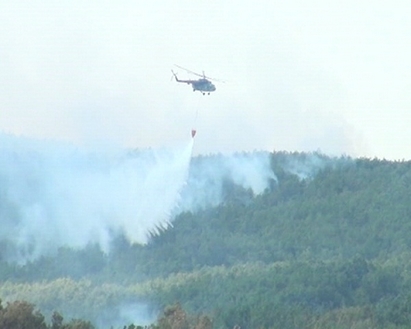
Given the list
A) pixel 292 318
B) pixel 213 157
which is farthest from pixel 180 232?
pixel 292 318

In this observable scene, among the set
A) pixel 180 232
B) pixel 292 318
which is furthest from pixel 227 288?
pixel 180 232

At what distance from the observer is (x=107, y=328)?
421 ft

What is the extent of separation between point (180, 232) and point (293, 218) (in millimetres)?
11888

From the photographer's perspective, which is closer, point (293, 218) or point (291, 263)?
point (291, 263)

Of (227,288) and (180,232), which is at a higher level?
(180,232)

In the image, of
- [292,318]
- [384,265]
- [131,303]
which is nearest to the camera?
[292,318]

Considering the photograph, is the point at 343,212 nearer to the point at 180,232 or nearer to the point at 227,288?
the point at 180,232

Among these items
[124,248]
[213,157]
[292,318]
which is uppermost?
[213,157]

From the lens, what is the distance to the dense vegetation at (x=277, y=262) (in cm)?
13250

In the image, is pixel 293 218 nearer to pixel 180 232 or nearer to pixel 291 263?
pixel 180 232

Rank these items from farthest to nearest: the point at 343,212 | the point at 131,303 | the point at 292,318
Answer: the point at 343,212
the point at 131,303
the point at 292,318

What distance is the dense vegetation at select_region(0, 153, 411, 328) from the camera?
435ft

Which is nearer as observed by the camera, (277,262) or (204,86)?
(204,86)

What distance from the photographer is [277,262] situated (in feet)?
517
